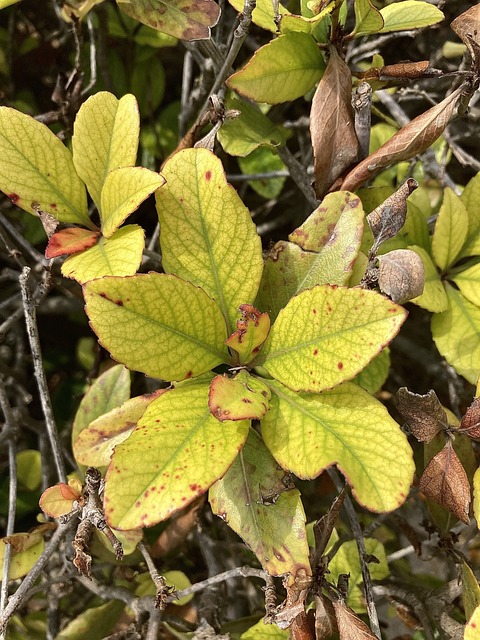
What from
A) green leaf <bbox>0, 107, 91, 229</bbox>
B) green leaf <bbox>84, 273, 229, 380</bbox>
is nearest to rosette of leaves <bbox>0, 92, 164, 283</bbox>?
green leaf <bbox>0, 107, 91, 229</bbox>

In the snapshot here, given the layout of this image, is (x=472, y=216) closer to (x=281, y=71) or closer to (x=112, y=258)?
(x=281, y=71)

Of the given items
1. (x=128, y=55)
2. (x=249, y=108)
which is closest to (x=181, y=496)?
(x=249, y=108)

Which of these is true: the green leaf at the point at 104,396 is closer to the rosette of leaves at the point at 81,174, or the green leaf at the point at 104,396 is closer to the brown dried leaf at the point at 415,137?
the rosette of leaves at the point at 81,174

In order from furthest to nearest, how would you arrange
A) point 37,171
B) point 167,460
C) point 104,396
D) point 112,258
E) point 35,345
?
point 104,396
point 35,345
point 37,171
point 112,258
point 167,460

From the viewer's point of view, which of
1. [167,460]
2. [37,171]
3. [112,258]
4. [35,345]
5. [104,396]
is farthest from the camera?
[104,396]

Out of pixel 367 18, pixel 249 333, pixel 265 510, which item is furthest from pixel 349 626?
pixel 367 18

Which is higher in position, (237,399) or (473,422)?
(237,399)
